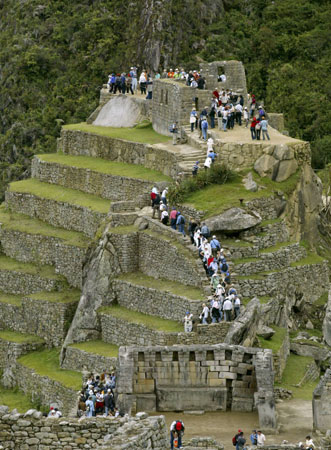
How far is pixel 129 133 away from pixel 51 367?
56.1 feet

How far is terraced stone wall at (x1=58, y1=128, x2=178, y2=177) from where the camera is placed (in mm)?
81812

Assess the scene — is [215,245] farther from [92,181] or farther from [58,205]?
[58,205]

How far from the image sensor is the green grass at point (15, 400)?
74.2 metres

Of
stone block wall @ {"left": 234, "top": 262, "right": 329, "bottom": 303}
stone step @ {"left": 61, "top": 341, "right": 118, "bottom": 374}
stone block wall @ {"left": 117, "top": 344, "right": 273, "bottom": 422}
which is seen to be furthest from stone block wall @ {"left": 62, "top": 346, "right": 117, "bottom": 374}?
stone block wall @ {"left": 117, "top": 344, "right": 273, "bottom": 422}

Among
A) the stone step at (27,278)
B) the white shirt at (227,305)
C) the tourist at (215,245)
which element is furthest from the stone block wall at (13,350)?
the white shirt at (227,305)

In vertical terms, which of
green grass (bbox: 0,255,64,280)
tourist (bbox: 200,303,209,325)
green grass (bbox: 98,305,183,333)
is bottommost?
green grass (bbox: 0,255,64,280)

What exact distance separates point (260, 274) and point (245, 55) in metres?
47.8

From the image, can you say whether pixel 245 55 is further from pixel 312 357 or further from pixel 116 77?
pixel 312 357

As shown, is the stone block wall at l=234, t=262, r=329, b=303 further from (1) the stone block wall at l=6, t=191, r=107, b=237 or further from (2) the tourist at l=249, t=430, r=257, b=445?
(2) the tourist at l=249, t=430, r=257, b=445

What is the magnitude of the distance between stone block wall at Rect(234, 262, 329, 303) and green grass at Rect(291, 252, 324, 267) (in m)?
0.19

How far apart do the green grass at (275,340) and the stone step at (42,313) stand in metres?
11.2

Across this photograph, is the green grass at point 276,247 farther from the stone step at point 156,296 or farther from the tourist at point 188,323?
the tourist at point 188,323

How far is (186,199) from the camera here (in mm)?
76562

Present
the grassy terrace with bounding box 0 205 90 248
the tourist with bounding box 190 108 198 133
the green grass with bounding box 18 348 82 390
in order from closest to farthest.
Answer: the green grass with bounding box 18 348 82 390 → the grassy terrace with bounding box 0 205 90 248 → the tourist with bounding box 190 108 198 133
